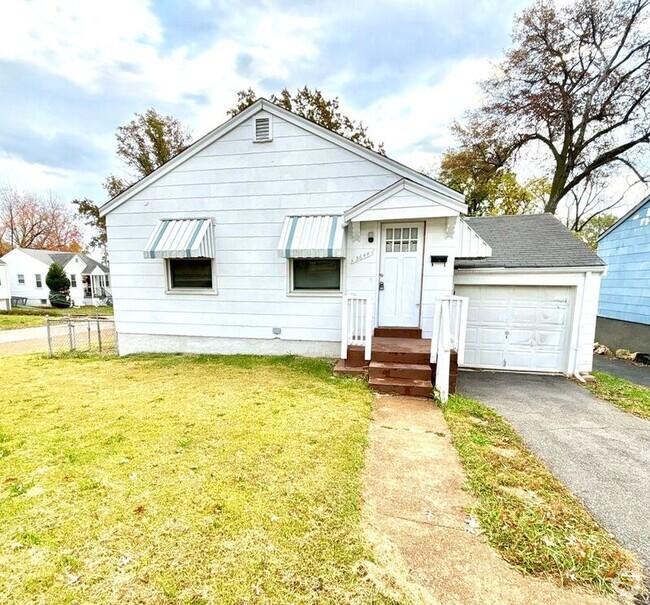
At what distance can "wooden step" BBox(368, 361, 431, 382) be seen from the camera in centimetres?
537

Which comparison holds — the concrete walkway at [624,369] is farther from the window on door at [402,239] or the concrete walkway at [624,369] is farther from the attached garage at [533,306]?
the window on door at [402,239]

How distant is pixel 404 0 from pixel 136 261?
9.29m

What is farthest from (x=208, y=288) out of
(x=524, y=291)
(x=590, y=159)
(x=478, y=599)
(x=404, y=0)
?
(x=590, y=159)

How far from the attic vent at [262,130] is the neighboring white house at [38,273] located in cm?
3296

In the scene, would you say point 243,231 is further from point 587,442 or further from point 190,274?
point 587,442

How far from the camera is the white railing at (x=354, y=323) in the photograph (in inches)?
228

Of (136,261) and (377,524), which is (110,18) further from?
(377,524)

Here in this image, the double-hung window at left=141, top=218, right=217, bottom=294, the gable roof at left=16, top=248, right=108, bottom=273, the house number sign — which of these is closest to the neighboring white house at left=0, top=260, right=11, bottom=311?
the gable roof at left=16, top=248, right=108, bottom=273

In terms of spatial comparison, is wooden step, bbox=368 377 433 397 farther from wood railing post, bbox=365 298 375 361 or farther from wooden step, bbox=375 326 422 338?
wooden step, bbox=375 326 422 338

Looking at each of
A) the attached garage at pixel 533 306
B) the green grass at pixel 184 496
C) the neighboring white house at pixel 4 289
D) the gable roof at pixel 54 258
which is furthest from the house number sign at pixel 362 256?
the gable roof at pixel 54 258

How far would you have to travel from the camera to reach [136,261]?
25.8 feet

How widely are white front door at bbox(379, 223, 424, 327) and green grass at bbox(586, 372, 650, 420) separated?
12.4 ft

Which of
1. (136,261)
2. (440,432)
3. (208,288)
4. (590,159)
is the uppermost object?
(590,159)

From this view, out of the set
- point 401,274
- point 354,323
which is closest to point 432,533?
point 354,323
